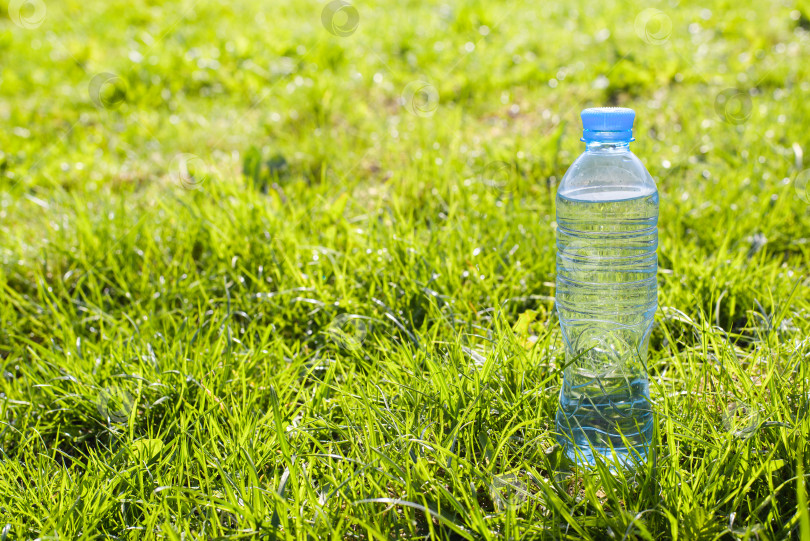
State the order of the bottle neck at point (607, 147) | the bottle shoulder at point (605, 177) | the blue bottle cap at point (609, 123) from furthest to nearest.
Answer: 1. the bottle shoulder at point (605, 177)
2. the bottle neck at point (607, 147)
3. the blue bottle cap at point (609, 123)

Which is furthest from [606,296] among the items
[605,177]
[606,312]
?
[605,177]

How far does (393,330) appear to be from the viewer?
2.56 m

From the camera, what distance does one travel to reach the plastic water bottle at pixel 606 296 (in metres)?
1.97

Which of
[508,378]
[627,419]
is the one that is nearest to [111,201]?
[508,378]

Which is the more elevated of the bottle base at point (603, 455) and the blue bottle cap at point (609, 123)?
the blue bottle cap at point (609, 123)

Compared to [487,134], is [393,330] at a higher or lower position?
lower

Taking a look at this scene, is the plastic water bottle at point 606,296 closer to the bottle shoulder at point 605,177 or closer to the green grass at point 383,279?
the bottle shoulder at point 605,177

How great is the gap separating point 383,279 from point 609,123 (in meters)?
1.22

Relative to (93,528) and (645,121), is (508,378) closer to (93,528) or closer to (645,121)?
(93,528)

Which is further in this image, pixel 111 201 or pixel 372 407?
pixel 111 201

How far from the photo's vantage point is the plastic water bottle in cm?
197

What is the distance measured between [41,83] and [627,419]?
18.5 ft

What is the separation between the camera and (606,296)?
2168mm

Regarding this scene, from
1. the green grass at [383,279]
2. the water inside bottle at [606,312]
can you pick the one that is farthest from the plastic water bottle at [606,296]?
the green grass at [383,279]
